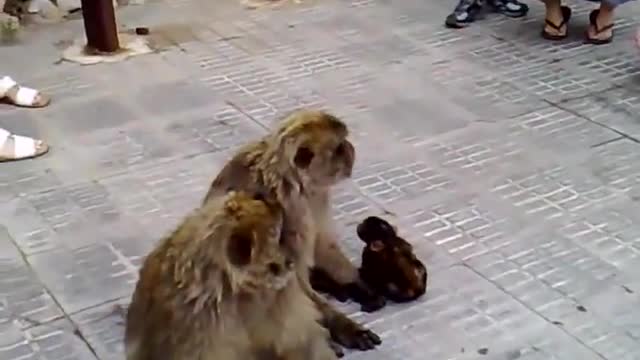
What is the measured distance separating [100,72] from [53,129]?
23.5 inches

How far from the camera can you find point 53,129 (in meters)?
4.36

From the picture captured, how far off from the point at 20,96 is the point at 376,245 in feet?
6.51

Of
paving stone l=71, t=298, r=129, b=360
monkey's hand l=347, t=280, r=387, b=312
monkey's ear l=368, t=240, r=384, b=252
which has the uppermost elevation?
monkey's ear l=368, t=240, r=384, b=252

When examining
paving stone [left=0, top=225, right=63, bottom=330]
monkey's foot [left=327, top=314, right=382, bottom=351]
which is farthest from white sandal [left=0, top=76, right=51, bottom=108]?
monkey's foot [left=327, top=314, right=382, bottom=351]

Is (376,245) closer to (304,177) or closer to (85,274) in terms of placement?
(304,177)

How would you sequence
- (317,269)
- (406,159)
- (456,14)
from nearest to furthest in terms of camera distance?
(317,269) < (406,159) < (456,14)

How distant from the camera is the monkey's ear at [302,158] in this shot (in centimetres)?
278

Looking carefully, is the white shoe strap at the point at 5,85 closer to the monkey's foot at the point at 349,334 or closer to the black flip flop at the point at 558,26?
the monkey's foot at the point at 349,334

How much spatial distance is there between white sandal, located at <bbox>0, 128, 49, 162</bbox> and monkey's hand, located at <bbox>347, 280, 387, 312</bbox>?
1533 millimetres

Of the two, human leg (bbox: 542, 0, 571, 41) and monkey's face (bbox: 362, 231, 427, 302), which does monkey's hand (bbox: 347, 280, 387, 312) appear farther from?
human leg (bbox: 542, 0, 571, 41)

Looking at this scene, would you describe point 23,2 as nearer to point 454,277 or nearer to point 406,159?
point 406,159

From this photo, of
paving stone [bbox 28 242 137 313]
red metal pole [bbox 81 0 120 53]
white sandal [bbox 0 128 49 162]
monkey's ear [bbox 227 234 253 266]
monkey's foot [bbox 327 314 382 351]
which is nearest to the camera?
monkey's ear [bbox 227 234 253 266]

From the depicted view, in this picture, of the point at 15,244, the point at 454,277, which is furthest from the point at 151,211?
the point at 454,277

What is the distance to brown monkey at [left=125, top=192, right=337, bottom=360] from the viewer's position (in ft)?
7.69
